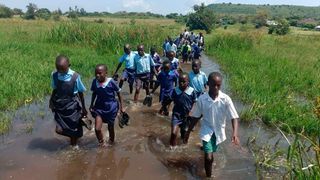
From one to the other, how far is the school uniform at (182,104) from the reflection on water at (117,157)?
0.54 m

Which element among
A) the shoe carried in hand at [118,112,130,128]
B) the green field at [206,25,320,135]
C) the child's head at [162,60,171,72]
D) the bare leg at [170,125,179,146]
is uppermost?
the child's head at [162,60,171,72]

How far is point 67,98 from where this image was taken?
6.32m

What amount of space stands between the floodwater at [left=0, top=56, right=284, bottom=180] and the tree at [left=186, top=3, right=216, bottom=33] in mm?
39859

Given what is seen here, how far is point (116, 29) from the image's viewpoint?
846 inches

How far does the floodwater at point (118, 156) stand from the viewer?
19.5 feet

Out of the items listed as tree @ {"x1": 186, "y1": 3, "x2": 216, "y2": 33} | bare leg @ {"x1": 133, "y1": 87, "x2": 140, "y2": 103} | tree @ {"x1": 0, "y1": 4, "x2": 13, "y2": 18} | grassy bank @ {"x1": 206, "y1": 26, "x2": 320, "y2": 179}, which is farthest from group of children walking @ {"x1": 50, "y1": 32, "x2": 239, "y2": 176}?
tree @ {"x1": 0, "y1": 4, "x2": 13, "y2": 18}

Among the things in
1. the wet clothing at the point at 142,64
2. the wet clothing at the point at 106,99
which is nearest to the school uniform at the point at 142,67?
the wet clothing at the point at 142,64

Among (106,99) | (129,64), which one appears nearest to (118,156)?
(106,99)

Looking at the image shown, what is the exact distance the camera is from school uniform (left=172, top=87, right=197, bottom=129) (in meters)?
6.87

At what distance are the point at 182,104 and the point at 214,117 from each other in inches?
59.0

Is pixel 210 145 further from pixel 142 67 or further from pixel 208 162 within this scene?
pixel 142 67

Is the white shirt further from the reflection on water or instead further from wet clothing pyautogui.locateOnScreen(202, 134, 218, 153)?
the reflection on water

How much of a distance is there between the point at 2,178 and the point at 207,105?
300 cm

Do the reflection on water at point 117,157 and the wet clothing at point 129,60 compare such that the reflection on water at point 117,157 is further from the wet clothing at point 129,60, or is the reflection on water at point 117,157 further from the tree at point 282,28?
the tree at point 282,28
